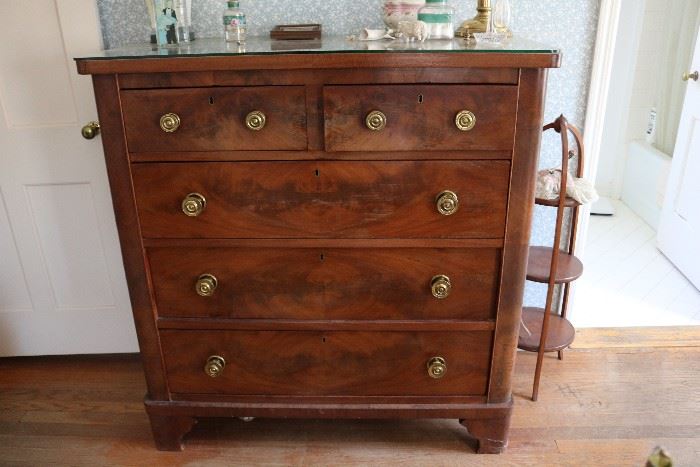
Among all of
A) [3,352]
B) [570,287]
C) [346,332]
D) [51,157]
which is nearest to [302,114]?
[346,332]

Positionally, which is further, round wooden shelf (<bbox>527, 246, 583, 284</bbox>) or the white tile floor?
the white tile floor

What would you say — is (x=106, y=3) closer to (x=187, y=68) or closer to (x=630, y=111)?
(x=187, y=68)

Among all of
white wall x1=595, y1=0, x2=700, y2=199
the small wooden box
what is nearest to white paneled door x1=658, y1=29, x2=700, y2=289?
white wall x1=595, y1=0, x2=700, y2=199

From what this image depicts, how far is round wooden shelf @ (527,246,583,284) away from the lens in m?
1.72

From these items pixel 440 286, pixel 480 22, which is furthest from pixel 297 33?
pixel 440 286

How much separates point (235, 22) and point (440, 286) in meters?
0.87

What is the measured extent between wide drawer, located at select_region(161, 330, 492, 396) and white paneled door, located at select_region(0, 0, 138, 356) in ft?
1.96

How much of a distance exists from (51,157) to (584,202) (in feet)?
5.43

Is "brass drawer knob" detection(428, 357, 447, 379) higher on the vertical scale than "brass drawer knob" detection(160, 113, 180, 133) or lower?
lower

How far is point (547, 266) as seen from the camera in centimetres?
179

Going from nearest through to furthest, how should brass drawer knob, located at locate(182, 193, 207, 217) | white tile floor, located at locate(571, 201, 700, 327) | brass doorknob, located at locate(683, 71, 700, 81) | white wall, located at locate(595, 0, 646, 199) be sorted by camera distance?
brass drawer knob, located at locate(182, 193, 207, 217), white tile floor, located at locate(571, 201, 700, 327), brass doorknob, located at locate(683, 71, 700, 81), white wall, located at locate(595, 0, 646, 199)

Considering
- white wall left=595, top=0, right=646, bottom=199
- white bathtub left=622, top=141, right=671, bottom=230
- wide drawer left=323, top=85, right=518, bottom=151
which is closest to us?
wide drawer left=323, top=85, right=518, bottom=151

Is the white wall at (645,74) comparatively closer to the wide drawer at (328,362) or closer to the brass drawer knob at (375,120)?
the wide drawer at (328,362)

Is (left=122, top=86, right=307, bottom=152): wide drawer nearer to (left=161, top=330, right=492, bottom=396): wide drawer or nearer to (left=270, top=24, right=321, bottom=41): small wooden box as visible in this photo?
(left=270, top=24, right=321, bottom=41): small wooden box
